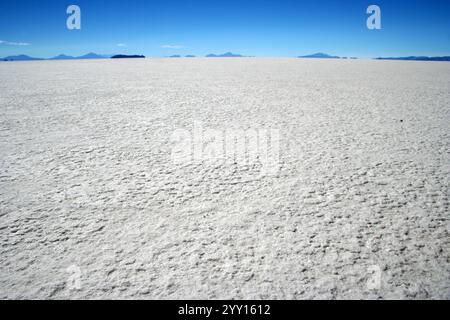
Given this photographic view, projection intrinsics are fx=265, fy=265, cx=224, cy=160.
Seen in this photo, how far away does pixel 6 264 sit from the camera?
4.09 feet

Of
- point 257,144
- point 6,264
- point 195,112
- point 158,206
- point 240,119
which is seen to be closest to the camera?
point 6,264

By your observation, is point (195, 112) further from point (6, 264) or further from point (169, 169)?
point (6, 264)

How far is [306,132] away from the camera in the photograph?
3.16m

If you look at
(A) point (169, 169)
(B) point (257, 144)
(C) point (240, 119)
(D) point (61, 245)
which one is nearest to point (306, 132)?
(B) point (257, 144)

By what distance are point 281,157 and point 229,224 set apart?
112cm

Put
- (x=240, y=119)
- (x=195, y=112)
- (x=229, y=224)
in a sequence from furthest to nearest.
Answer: (x=195, y=112)
(x=240, y=119)
(x=229, y=224)

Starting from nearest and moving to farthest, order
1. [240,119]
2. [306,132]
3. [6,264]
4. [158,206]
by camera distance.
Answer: [6,264] → [158,206] → [306,132] → [240,119]

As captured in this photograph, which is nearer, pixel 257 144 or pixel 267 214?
pixel 267 214

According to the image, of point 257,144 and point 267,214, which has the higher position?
point 257,144

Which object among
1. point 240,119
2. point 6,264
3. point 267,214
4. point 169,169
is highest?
point 240,119

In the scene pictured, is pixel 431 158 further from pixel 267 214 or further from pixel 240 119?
pixel 240 119
